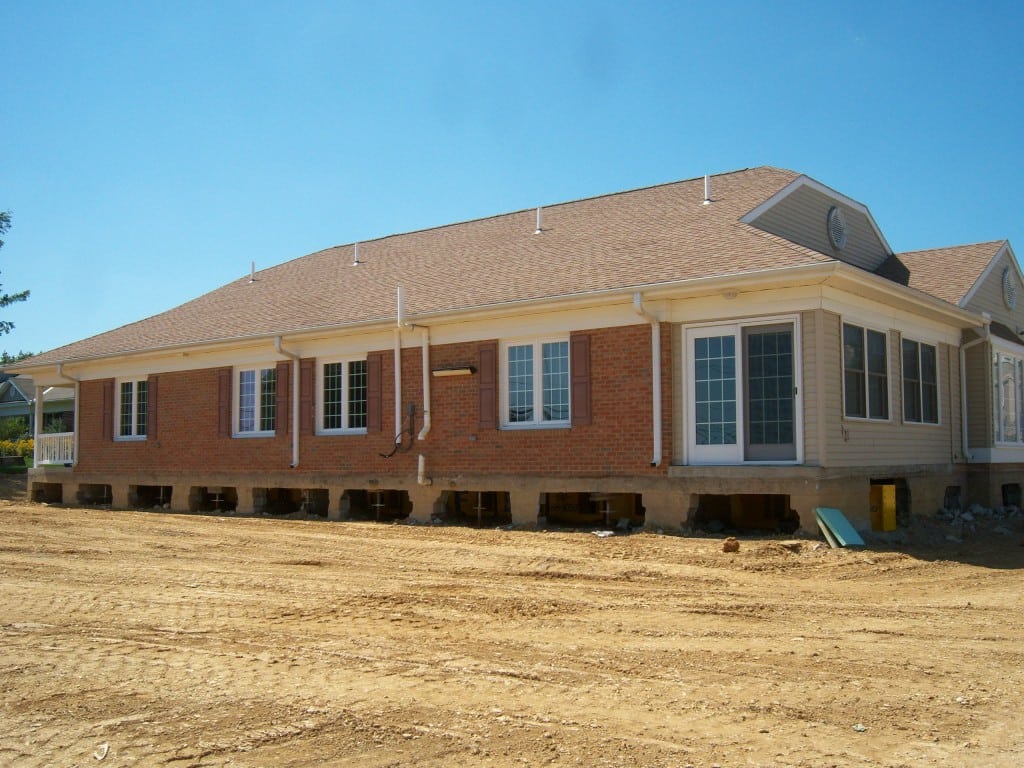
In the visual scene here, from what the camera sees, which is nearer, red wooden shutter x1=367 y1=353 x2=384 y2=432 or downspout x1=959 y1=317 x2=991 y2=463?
red wooden shutter x1=367 y1=353 x2=384 y2=432

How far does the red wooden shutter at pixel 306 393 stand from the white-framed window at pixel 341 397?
13cm

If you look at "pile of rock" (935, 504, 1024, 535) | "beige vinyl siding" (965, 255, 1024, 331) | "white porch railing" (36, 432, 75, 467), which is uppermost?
"beige vinyl siding" (965, 255, 1024, 331)

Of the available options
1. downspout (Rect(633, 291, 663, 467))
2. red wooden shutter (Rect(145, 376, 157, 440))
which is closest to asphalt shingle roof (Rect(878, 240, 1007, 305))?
downspout (Rect(633, 291, 663, 467))

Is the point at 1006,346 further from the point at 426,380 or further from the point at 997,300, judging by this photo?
the point at 426,380

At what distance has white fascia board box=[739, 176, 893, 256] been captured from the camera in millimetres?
15880

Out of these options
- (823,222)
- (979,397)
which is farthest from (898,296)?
(979,397)

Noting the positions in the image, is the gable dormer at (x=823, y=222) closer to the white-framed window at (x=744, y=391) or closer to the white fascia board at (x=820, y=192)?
the white fascia board at (x=820, y=192)

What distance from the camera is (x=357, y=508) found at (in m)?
18.9

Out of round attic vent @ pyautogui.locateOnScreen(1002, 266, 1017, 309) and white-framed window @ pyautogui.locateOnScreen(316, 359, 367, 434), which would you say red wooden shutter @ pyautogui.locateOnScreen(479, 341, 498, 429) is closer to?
white-framed window @ pyautogui.locateOnScreen(316, 359, 367, 434)

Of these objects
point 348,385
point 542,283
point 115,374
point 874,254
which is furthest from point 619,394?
point 115,374

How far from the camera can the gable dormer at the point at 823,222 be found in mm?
16312

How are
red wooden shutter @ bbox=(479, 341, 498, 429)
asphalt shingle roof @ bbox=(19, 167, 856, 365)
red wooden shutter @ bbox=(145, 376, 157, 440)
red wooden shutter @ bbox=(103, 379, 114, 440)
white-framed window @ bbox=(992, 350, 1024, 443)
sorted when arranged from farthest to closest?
red wooden shutter @ bbox=(103, 379, 114, 440), red wooden shutter @ bbox=(145, 376, 157, 440), white-framed window @ bbox=(992, 350, 1024, 443), red wooden shutter @ bbox=(479, 341, 498, 429), asphalt shingle roof @ bbox=(19, 167, 856, 365)

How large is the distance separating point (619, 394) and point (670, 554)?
3242 millimetres

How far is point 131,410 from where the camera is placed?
22609 millimetres
